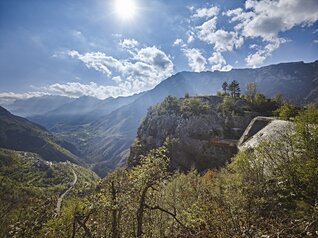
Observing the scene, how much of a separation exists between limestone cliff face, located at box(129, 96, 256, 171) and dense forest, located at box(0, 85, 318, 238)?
2304 inches

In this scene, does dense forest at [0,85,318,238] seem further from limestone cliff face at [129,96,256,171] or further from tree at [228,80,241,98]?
tree at [228,80,241,98]

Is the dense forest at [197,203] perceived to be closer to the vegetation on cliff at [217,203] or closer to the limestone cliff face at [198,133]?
the vegetation on cliff at [217,203]

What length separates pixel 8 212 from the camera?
7275cm

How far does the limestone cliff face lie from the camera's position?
9331 cm

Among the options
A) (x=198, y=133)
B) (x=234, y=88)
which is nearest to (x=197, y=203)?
(x=198, y=133)

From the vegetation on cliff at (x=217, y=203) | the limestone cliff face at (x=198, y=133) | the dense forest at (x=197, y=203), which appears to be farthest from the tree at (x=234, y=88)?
the vegetation on cliff at (x=217, y=203)

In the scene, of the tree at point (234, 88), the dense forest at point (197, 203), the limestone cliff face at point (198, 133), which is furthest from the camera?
the tree at point (234, 88)

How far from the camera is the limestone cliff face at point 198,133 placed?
93312 mm

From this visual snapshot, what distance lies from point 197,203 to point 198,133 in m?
87.3

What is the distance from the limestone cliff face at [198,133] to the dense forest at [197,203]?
58.5 metres

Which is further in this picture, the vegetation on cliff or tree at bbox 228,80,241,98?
tree at bbox 228,80,241,98

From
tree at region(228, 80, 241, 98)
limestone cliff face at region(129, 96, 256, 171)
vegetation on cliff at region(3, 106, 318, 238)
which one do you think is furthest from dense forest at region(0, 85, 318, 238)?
tree at region(228, 80, 241, 98)

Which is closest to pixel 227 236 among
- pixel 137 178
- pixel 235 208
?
pixel 235 208

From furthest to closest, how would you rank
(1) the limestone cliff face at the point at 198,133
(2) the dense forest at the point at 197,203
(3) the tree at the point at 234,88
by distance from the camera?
1. (3) the tree at the point at 234,88
2. (1) the limestone cliff face at the point at 198,133
3. (2) the dense forest at the point at 197,203
